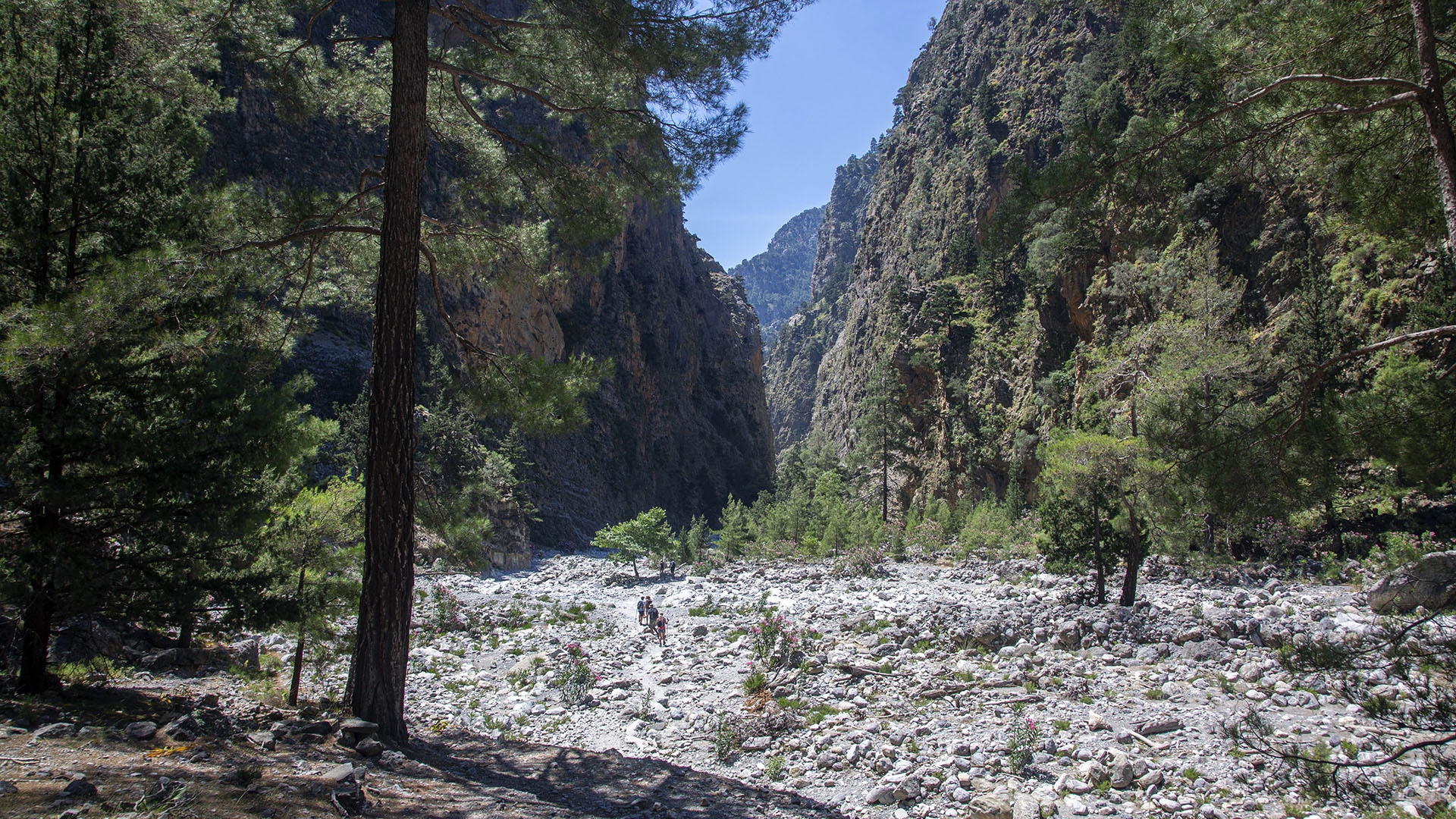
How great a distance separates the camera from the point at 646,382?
53000 millimetres

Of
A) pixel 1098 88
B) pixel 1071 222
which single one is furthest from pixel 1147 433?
pixel 1098 88

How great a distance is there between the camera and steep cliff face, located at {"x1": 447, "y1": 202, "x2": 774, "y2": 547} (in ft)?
123

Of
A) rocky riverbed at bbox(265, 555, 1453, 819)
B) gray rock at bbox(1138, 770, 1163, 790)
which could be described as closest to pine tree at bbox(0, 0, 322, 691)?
rocky riverbed at bbox(265, 555, 1453, 819)

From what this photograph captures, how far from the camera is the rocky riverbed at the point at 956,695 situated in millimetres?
5383

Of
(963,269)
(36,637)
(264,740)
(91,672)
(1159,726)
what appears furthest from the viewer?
(963,269)

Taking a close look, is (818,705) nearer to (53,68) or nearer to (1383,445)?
(1383,445)

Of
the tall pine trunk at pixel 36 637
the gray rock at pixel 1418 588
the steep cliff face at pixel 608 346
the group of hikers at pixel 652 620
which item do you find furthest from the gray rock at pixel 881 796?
the group of hikers at pixel 652 620

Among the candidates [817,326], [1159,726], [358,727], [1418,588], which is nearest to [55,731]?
[358,727]

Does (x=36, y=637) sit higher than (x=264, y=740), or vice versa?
(x=36, y=637)

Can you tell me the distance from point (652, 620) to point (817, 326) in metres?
94.0

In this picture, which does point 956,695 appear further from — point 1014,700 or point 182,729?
point 182,729

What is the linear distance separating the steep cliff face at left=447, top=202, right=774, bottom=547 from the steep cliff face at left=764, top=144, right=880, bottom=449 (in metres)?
18.3

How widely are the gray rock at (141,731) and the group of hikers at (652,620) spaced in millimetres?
8838

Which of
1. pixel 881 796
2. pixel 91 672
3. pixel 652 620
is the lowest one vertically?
pixel 652 620
